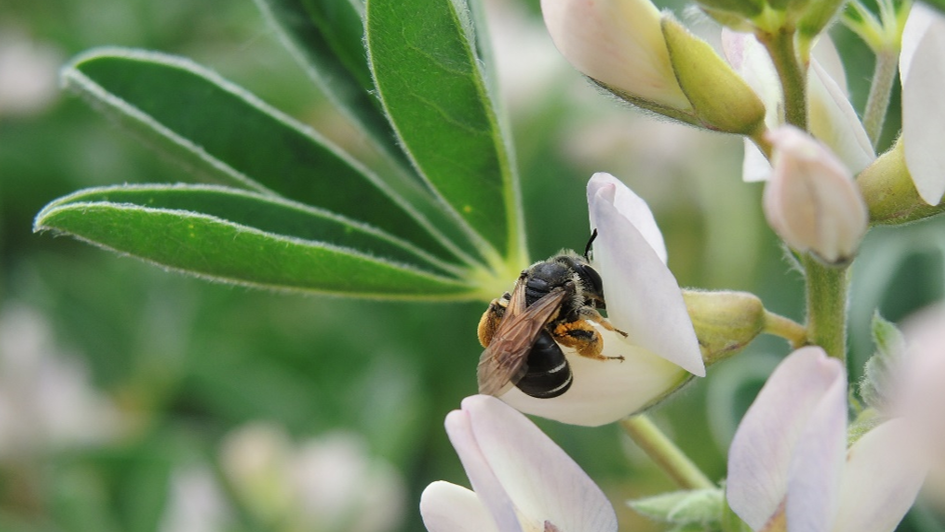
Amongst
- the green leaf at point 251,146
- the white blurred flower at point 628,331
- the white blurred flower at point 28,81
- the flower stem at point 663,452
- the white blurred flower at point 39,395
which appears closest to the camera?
the white blurred flower at point 628,331

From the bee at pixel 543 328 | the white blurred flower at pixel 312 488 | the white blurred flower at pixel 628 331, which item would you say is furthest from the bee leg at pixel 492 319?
the white blurred flower at pixel 312 488

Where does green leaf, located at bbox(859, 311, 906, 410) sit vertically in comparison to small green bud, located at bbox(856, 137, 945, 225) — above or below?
below

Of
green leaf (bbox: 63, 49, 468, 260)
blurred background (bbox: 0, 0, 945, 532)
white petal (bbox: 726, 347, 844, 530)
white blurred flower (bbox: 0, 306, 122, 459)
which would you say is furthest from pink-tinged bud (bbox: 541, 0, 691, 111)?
white blurred flower (bbox: 0, 306, 122, 459)

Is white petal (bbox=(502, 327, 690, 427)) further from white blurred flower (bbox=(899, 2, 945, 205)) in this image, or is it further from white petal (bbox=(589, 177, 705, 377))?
white blurred flower (bbox=(899, 2, 945, 205))

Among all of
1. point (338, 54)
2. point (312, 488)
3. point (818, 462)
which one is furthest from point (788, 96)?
point (312, 488)

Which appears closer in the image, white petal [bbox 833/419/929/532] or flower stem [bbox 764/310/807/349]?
white petal [bbox 833/419/929/532]

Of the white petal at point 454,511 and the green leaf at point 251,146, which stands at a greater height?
the green leaf at point 251,146

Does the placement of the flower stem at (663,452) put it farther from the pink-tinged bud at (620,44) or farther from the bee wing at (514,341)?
the pink-tinged bud at (620,44)
